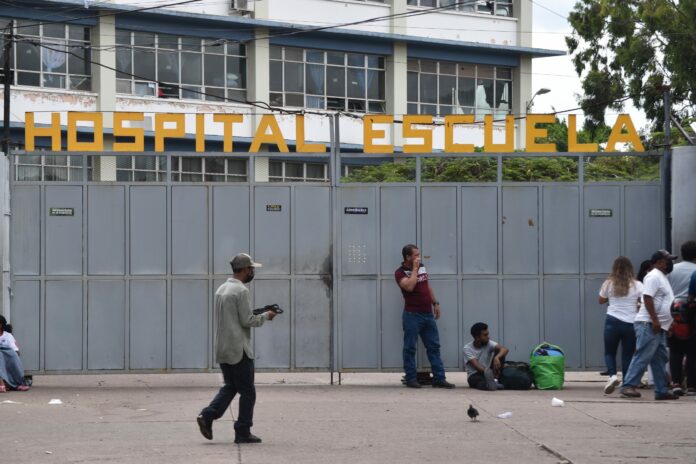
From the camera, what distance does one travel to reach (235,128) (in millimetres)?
39906

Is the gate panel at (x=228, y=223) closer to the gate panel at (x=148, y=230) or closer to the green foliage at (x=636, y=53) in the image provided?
the gate panel at (x=148, y=230)

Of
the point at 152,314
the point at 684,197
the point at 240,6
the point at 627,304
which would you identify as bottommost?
the point at 152,314

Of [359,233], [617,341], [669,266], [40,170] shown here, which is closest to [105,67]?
[40,170]

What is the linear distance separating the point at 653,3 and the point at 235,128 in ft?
41.3

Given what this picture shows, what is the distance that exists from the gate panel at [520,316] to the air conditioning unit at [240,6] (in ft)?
79.7

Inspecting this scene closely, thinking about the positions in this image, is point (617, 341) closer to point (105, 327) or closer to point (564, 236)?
point (564, 236)

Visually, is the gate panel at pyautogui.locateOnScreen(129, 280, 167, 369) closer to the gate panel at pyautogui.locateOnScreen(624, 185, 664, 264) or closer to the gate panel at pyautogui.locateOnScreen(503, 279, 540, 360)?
the gate panel at pyautogui.locateOnScreen(503, 279, 540, 360)

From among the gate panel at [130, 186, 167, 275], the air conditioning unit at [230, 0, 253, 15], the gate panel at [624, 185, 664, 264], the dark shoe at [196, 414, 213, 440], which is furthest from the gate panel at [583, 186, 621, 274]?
the air conditioning unit at [230, 0, 253, 15]

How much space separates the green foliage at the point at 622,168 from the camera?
17.6 m

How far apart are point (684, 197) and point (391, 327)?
4.04 metres

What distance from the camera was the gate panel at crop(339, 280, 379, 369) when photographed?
676 inches

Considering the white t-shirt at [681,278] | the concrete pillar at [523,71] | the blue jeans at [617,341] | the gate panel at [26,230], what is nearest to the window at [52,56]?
the concrete pillar at [523,71]

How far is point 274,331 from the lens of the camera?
1714 cm

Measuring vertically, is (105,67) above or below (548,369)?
above
